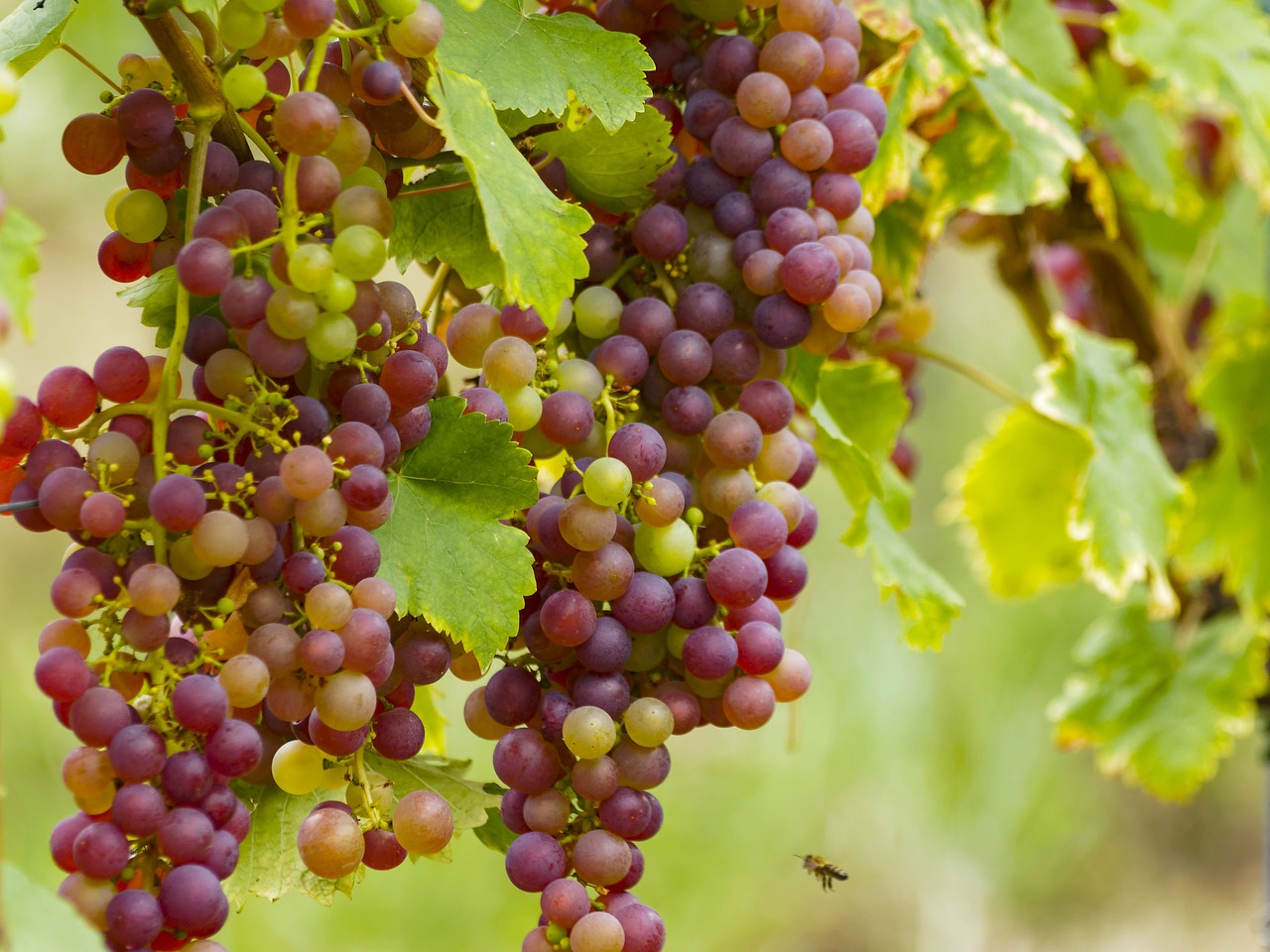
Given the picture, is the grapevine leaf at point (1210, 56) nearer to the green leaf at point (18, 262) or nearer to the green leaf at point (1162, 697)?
the green leaf at point (1162, 697)

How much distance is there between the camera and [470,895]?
68.5 inches

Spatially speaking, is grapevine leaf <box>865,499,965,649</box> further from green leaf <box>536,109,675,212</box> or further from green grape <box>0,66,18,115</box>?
green grape <box>0,66,18,115</box>

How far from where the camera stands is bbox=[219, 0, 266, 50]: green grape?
32 centimetres

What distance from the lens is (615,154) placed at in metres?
0.40

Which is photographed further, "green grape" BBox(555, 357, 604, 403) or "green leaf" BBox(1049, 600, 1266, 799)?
"green leaf" BBox(1049, 600, 1266, 799)

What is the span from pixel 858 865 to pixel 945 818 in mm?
216

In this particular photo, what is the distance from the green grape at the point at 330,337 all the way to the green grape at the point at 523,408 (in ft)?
Result: 0.24

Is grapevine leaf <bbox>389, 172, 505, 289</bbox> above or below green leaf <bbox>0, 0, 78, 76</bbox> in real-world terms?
below

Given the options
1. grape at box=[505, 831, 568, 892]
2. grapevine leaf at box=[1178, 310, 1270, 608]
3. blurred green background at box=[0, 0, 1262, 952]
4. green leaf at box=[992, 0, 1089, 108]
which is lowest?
blurred green background at box=[0, 0, 1262, 952]

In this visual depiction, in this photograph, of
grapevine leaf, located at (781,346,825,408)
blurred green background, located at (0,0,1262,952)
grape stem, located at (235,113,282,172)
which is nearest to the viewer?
grape stem, located at (235,113,282,172)

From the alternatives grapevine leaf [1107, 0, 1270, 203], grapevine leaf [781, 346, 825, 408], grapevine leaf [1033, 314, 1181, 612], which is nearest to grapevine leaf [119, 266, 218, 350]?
grapevine leaf [781, 346, 825, 408]

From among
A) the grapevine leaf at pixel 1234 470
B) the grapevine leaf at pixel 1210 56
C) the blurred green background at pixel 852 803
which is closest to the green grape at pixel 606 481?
the grapevine leaf at pixel 1210 56

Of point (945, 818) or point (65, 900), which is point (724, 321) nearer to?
point (65, 900)

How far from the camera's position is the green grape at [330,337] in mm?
310
